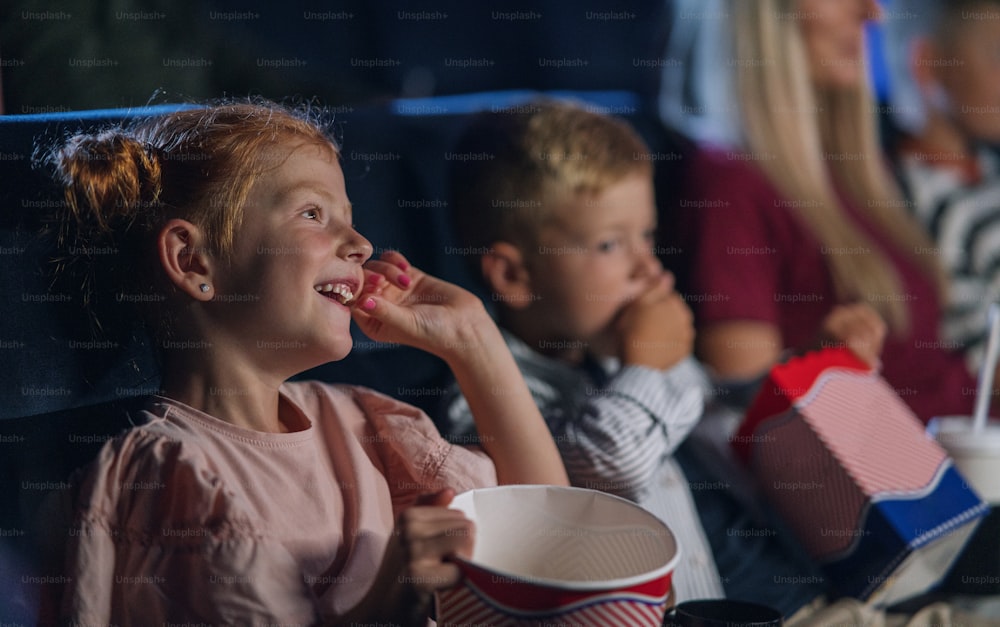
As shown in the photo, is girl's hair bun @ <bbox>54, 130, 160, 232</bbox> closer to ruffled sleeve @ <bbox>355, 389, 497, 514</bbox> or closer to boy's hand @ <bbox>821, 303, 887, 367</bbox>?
ruffled sleeve @ <bbox>355, 389, 497, 514</bbox>

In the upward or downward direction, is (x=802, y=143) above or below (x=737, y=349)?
above

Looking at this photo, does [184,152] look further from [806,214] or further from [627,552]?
[806,214]

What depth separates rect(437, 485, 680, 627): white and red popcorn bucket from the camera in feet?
2.18

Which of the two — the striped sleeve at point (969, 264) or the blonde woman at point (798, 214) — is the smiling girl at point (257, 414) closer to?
the blonde woman at point (798, 214)

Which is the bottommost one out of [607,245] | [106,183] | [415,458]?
[415,458]

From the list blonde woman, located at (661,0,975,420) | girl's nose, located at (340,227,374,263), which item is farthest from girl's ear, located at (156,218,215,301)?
blonde woman, located at (661,0,975,420)

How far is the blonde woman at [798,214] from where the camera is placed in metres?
1.26

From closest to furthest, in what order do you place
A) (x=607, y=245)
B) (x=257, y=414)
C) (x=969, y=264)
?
(x=257, y=414), (x=607, y=245), (x=969, y=264)

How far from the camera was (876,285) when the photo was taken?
54.5 inches

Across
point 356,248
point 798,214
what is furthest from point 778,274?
point 356,248

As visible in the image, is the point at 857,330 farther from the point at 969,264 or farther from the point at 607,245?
the point at 607,245

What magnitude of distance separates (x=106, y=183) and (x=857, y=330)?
1.01 meters

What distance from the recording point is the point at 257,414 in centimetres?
80

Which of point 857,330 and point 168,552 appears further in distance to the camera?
point 857,330
